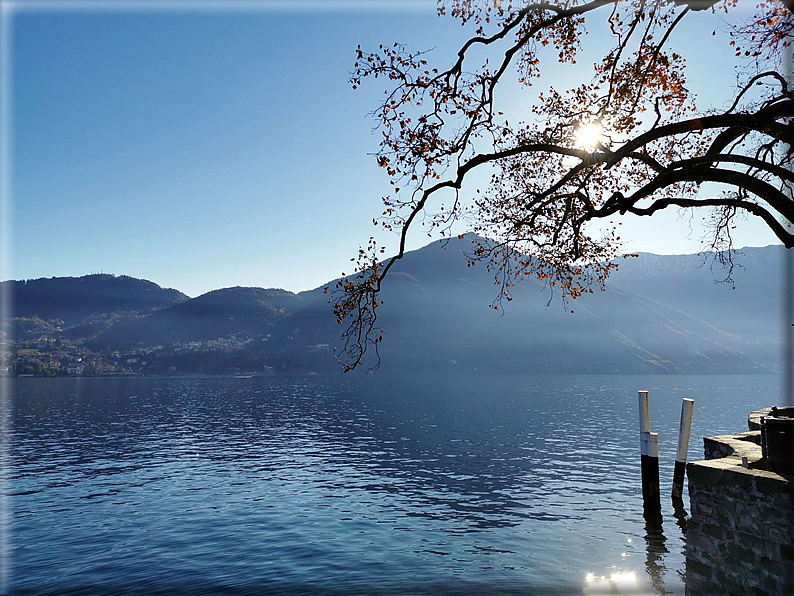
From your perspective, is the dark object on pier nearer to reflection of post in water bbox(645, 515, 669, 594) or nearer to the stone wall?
the stone wall

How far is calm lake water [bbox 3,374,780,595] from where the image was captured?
18.3 m

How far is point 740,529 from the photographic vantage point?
31.2ft

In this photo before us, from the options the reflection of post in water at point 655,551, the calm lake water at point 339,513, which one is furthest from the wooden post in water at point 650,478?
the calm lake water at point 339,513

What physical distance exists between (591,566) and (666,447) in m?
36.6

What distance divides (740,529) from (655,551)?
12954 mm

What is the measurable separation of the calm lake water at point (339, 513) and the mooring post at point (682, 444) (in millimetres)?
1333

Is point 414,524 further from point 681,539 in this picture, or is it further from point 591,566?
point 681,539

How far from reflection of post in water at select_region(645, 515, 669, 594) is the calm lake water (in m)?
0.11

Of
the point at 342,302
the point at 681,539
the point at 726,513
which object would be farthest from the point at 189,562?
the point at 681,539

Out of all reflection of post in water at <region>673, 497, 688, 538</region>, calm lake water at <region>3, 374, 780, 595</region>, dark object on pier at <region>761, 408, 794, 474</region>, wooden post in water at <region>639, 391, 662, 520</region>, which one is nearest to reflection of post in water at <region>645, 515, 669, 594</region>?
calm lake water at <region>3, 374, 780, 595</region>

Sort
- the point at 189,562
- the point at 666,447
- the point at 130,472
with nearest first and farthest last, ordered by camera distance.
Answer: the point at 189,562 → the point at 130,472 → the point at 666,447

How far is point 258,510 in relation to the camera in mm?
28234

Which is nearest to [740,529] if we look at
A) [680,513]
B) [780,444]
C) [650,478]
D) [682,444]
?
[780,444]

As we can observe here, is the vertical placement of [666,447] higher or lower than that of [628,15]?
lower
